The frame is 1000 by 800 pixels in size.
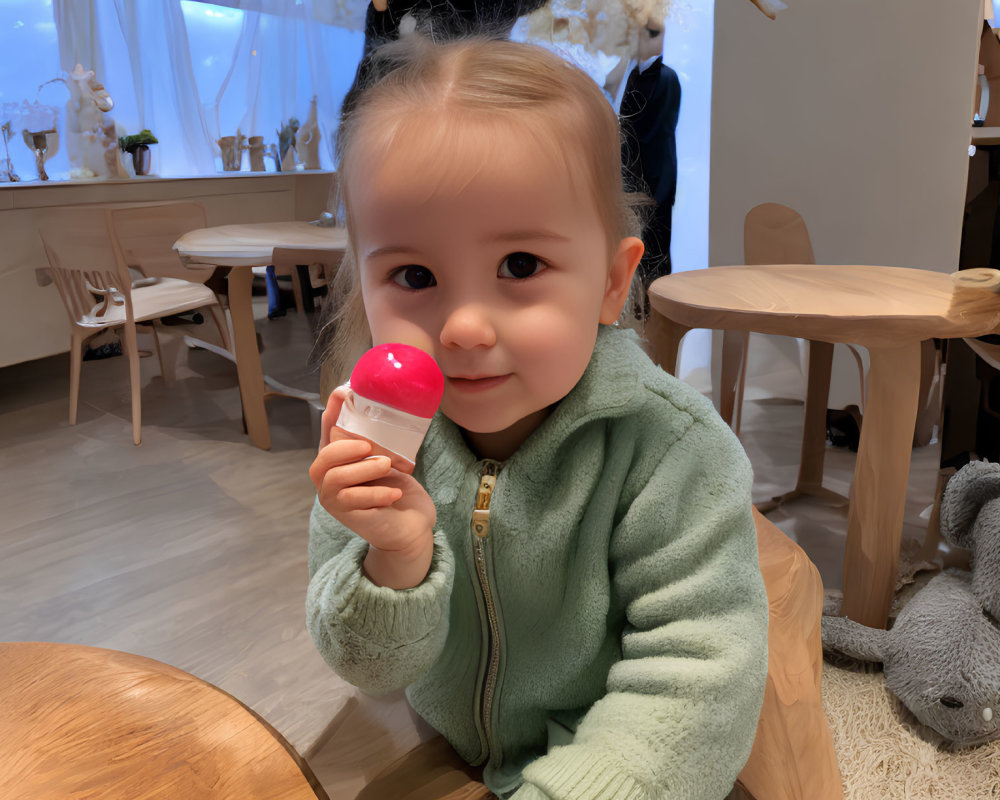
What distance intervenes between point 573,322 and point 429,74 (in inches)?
8.0

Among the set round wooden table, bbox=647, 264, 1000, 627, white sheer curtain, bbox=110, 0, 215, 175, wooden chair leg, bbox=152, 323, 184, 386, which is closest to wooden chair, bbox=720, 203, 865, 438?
round wooden table, bbox=647, 264, 1000, 627

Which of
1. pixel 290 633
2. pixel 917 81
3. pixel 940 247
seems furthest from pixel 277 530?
pixel 917 81

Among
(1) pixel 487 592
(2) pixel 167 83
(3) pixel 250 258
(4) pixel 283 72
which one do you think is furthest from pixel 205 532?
(4) pixel 283 72

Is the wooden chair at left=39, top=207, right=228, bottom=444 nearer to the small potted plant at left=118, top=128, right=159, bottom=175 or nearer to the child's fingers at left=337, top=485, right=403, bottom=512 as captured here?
the small potted plant at left=118, top=128, right=159, bottom=175

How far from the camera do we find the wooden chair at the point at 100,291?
2.53 metres

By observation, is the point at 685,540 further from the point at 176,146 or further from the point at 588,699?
the point at 176,146

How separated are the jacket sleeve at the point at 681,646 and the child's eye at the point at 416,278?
0.72 ft

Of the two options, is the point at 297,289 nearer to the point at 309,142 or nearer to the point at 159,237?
the point at 159,237

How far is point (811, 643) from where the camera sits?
74 centimetres

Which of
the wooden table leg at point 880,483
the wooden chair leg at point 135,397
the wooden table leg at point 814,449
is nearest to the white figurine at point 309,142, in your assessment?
the wooden chair leg at point 135,397

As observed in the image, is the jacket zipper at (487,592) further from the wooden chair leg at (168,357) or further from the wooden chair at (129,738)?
the wooden chair leg at (168,357)

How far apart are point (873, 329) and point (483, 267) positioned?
3.45 ft

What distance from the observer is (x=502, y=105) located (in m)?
0.50

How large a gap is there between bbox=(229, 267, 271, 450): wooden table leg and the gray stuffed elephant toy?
6.16 ft
